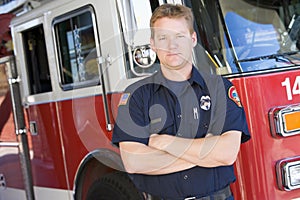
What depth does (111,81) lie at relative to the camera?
2.96 metres

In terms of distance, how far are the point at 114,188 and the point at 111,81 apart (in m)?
0.69

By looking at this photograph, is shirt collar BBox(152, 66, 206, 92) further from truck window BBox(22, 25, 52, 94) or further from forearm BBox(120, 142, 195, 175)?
truck window BBox(22, 25, 52, 94)

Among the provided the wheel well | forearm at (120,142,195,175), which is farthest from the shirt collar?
the wheel well

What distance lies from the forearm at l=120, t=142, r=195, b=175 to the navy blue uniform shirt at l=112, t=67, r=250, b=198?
0.11 ft

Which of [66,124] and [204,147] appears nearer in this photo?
[204,147]

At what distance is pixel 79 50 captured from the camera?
3254 millimetres

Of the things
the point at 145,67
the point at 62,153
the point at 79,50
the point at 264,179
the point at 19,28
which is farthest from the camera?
the point at 19,28

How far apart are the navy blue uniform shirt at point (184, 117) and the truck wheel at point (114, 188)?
69 centimetres

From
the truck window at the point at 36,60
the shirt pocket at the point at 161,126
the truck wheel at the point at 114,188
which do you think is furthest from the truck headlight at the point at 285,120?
the truck window at the point at 36,60

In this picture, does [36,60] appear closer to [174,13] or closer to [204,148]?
[174,13]

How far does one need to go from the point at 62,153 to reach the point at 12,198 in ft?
3.63

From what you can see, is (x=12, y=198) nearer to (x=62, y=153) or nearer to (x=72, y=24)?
(x=62, y=153)

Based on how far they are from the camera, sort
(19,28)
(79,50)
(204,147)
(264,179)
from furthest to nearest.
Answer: (19,28) → (79,50) → (264,179) → (204,147)

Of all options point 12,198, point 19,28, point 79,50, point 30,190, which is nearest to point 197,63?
point 79,50
